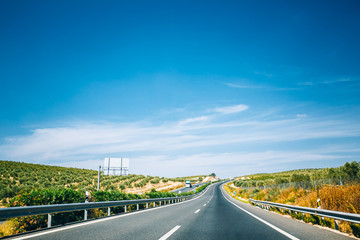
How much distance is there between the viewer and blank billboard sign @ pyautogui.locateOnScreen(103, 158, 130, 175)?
4534cm

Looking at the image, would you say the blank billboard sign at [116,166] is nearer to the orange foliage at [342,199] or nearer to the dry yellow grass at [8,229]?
the dry yellow grass at [8,229]

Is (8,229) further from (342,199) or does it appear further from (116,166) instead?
(116,166)

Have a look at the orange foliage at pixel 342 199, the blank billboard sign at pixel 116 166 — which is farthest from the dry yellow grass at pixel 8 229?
the blank billboard sign at pixel 116 166

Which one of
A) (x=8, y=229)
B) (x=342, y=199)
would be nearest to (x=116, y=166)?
(x=8, y=229)

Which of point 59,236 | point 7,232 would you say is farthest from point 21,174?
point 59,236

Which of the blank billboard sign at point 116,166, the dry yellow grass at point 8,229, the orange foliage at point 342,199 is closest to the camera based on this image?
the dry yellow grass at point 8,229

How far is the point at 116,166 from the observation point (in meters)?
45.9

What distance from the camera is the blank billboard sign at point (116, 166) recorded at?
45344 millimetres

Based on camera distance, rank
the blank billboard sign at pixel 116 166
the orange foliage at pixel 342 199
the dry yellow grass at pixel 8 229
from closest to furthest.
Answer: the dry yellow grass at pixel 8 229 < the orange foliage at pixel 342 199 < the blank billboard sign at pixel 116 166

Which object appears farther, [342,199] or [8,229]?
[342,199]

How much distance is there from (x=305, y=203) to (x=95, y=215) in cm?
1184

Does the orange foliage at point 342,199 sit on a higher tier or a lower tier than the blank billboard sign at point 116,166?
lower

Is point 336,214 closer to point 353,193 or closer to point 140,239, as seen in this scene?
point 353,193

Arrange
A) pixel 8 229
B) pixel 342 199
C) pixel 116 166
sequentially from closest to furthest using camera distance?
pixel 8 229 < pixel 342 199 < pixel 116 166
